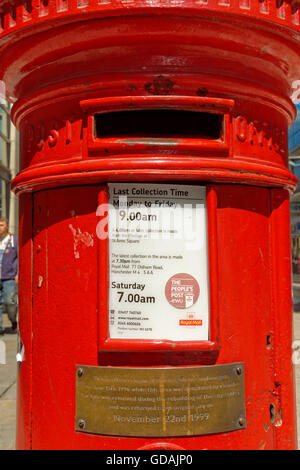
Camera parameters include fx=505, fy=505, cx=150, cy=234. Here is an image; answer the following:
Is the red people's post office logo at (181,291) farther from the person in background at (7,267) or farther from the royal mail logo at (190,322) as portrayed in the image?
the person in background at (7,267)

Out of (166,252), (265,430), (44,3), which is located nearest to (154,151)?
(166,252)

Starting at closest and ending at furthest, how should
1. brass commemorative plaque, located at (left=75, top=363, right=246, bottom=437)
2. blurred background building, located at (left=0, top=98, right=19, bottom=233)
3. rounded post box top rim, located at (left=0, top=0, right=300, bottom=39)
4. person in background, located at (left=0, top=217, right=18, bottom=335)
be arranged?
rounded post box top rim, located at (left=0, top=0, right=300, bottom=39), brass commemorative plaque, located at (left=75, top=363, right=246, bottom=437), person in background, located at (left=0, top=217, right=18, bottom=335), blurred background building, located at (left=0, top=98, right=19, bottom=233)

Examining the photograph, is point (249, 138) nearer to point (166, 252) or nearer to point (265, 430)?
point (166, 252)

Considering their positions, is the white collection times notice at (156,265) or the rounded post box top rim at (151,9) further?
the white collection times notice at (156,265)

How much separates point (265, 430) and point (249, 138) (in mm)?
1117

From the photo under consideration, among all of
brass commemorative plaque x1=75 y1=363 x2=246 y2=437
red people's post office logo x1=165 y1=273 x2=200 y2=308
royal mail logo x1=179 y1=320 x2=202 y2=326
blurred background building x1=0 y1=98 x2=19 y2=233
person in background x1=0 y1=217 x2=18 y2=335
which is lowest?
brass commemorative plaque x1=75 y1=363 x2=246 y2=437

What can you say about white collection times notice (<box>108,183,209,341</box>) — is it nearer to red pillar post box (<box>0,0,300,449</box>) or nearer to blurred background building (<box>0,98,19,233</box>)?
red pillar post box (<box>0,0,300,449</box>)

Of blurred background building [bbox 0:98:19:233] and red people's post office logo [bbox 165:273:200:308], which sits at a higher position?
blurred background building [bbox 0:98:19:233]

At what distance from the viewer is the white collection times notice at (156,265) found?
181cm

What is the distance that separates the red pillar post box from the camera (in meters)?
1.77

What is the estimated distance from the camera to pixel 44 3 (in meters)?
1.75

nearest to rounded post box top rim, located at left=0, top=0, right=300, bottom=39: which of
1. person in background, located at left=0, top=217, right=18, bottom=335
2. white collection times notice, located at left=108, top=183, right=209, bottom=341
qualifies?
white collection times notice, located at left=108, top=183, right=209, bottom=341

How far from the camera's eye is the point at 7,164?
1323cm

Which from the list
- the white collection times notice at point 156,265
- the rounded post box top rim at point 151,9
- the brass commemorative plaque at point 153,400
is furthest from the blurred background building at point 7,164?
the brass commemorative plaque at point 153,400
